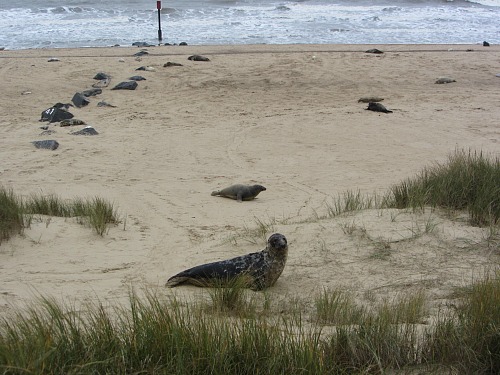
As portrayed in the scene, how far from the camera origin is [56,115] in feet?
35.6

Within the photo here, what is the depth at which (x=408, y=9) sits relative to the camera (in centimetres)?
3148

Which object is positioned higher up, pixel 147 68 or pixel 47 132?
pixel 147 68

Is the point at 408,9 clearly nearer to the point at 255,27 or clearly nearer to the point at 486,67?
the point at 255,27

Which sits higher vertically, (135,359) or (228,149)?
(135,359)

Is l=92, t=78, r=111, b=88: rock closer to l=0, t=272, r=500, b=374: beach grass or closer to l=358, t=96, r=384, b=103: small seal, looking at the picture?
l=358, t=96, r=384, b=103: small seal

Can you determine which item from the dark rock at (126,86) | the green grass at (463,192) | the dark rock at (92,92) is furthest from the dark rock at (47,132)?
the green grass at (463,192)

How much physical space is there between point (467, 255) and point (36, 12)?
29.5 meters

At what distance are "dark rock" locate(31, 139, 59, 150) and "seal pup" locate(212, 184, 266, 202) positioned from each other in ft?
10.5

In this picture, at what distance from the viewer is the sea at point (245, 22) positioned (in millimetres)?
22609

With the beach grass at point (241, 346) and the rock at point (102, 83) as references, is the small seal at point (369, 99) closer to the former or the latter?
the rock at point (102, 83)

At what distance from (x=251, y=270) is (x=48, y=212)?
2.63m

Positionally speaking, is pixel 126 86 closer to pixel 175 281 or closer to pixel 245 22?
pixel 175 281

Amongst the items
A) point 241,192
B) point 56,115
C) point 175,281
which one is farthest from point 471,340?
point 56,115

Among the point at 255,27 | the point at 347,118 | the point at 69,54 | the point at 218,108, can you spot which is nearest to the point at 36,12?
the point at 255,27
